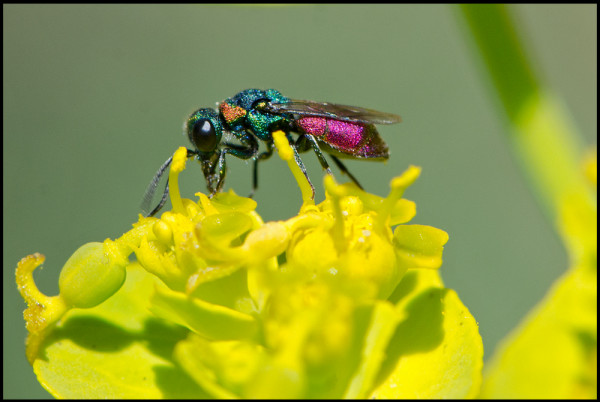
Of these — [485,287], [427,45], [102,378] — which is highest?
[102,378]

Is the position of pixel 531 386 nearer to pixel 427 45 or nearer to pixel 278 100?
pixel 278 100

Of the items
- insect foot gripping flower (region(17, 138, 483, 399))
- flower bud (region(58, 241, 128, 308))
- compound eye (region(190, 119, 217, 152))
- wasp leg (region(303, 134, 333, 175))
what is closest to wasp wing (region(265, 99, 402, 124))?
wasp leg (region(303, 134, 333, 175))

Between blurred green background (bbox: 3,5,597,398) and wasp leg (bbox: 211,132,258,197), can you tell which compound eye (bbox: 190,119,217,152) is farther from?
blurred green background (bbox: 3,5,597,398)

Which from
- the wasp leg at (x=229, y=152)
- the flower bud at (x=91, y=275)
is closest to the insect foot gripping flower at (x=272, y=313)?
the flower bud at (x=91, y=275)

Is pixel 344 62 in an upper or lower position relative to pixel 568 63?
upper

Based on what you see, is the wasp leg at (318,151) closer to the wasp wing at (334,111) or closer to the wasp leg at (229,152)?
the wasp wing at (334,111)

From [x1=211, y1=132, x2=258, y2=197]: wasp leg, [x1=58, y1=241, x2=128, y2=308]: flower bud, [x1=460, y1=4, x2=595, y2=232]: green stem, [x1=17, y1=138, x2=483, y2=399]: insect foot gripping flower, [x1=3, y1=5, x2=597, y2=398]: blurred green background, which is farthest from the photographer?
[x1=3, y1=5, x2=597, y2=398]: blurred green background

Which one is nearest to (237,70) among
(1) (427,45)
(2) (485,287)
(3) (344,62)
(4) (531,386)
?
(3) (344,62)
